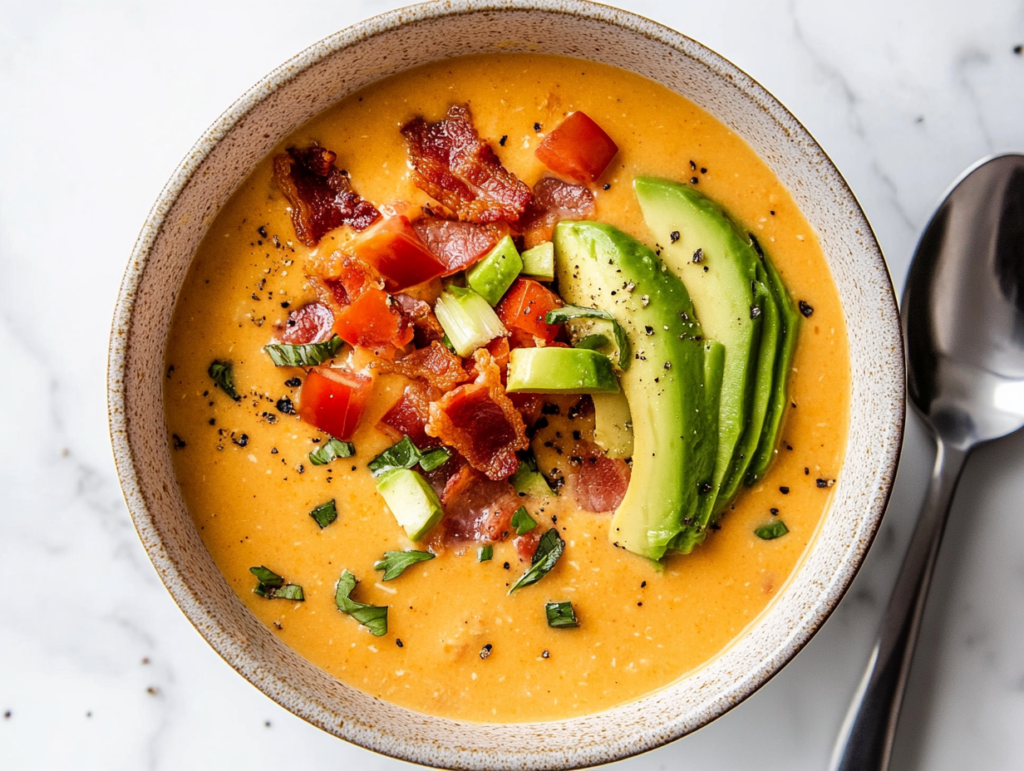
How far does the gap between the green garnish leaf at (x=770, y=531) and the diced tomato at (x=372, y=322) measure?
2.98 feet

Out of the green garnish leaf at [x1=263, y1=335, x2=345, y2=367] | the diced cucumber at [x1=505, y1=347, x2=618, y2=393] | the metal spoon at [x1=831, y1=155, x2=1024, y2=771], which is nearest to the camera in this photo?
the diced cucumber at [x1=505, y1=347, x2=618, y2=393]

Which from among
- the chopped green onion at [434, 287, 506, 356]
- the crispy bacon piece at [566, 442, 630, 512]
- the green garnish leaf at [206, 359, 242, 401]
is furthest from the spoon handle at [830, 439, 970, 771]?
the green garnish leaf at [206, 359, 242, 401]

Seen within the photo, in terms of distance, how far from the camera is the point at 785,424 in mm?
1840

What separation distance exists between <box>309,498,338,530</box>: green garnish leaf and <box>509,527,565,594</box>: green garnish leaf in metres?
0.43

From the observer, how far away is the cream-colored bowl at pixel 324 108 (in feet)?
5.51

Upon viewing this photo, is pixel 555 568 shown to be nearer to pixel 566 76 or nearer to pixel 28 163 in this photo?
pixel 566 76

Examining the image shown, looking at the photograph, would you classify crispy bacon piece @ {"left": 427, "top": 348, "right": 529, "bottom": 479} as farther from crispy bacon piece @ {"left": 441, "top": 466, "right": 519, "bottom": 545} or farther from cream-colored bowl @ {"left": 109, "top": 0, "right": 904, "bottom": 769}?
cream-colored bowl @ {"left": 109, "top": 0, "right": 904, "bottom": 769}


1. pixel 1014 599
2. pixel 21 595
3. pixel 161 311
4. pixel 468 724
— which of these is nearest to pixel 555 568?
pixel 468 724

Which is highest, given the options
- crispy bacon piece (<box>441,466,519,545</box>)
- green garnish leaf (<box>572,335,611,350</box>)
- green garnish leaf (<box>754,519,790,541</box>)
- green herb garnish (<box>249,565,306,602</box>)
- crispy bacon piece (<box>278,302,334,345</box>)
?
crispy bacon piece (<box>278,302,334,345</box>)

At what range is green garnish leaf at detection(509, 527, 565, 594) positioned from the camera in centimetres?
177

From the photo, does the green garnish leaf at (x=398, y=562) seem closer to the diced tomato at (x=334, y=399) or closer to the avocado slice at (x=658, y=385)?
the diced tomato at (x=334, y=399)

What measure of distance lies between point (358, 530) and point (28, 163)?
1314 mm

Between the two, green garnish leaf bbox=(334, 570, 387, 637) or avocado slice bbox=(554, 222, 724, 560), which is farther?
green garnish leaf bbox=(334, 570, 387, 637)

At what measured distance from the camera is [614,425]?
1.78 meters
